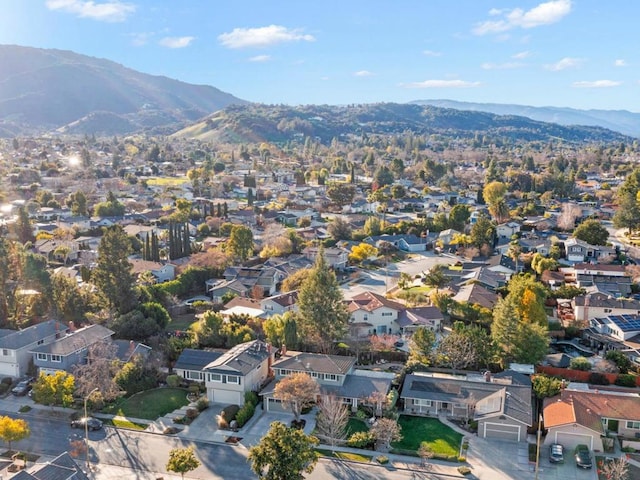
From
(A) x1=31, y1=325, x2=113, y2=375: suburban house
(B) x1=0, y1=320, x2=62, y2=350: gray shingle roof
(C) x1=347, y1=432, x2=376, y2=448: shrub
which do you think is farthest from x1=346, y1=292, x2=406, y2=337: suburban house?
(B) x1=0, y1=320, x2=62, y2=350: gray shingle roof

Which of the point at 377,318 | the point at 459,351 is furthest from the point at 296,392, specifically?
the point at 377,318

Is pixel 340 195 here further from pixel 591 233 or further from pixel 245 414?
pixel 245 414

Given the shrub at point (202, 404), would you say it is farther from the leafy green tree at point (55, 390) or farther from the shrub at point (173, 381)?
the leafy green tree at point (55, 390)

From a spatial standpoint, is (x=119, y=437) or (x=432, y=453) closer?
(x=432, y=453)

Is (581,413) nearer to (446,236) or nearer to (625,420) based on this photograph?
(625,420)

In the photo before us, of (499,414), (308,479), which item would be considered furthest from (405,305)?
(308,479)

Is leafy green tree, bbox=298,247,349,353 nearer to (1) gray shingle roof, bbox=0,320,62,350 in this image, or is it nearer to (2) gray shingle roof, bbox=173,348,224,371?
(2) gray shingle roof, bbox=173,348,224,371
